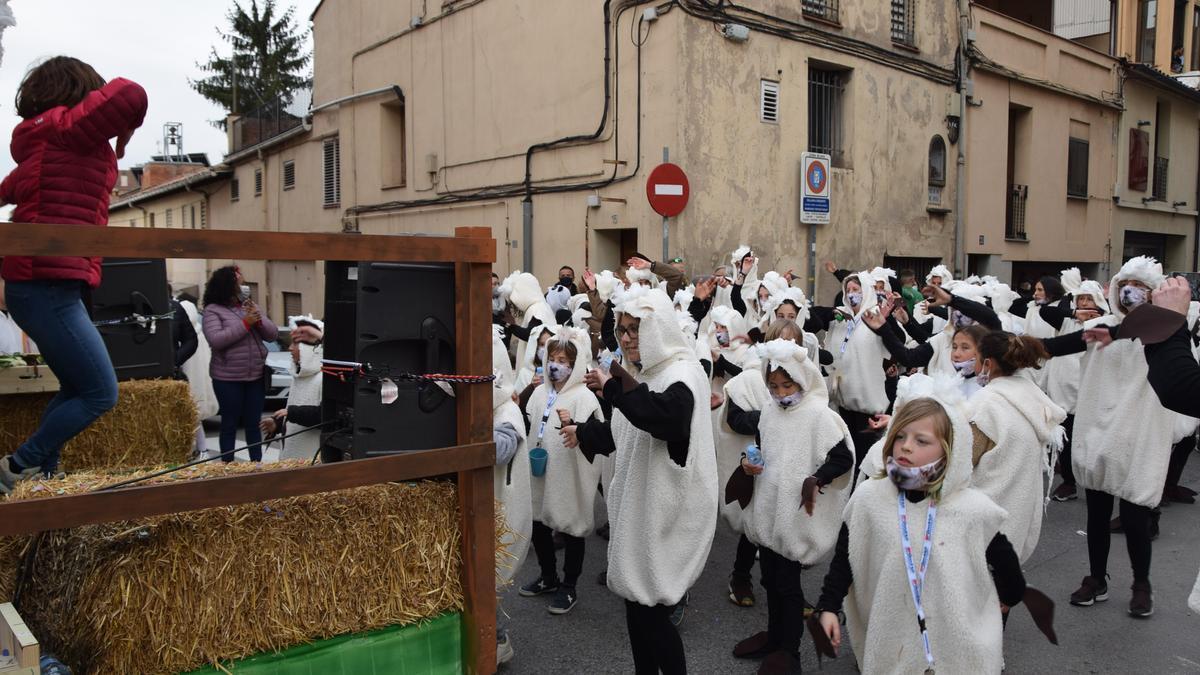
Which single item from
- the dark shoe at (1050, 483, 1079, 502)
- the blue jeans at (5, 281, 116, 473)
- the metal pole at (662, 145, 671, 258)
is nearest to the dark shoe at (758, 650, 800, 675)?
the blue jeans at (5, 281, 116, 473)

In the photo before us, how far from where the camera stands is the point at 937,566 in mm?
3291

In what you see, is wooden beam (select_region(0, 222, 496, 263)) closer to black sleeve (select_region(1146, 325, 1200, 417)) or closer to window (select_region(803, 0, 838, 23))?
black sleeve (select_region(1146, 325, 1200, 417))

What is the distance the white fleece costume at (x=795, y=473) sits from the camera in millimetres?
4637

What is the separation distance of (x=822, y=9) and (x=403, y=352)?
13.5 metres

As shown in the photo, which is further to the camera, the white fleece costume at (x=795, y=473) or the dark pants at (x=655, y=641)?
the white fleece costume at (x=795, y=473)

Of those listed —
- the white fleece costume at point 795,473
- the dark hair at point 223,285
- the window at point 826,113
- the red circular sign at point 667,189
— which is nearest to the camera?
the white fleece costume at point 795,473

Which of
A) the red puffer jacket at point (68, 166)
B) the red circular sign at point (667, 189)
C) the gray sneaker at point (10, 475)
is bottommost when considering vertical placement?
the gray sneaker at point (10, 475)

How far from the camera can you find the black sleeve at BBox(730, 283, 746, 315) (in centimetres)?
1021

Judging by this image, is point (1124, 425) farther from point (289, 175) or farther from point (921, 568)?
point (289, 175)

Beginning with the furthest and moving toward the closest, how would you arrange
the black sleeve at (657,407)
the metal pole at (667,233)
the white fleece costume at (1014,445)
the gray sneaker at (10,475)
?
1. the metal pole at (667,233)
2. the white fleece costume at (1014,445)
3. the black sleeve at (657,407)
4. the gray sneaker at (10,475)

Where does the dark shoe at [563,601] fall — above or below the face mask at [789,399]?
below

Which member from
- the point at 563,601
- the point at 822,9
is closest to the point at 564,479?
the point at 563,601

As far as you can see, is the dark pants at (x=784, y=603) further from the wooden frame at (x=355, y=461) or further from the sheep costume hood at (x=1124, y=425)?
the sheep costume hood at (x=1124, y=425)

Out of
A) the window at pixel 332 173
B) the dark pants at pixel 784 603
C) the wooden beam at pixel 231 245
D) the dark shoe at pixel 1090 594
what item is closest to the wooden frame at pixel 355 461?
the wooden beam at pixel 231 245
